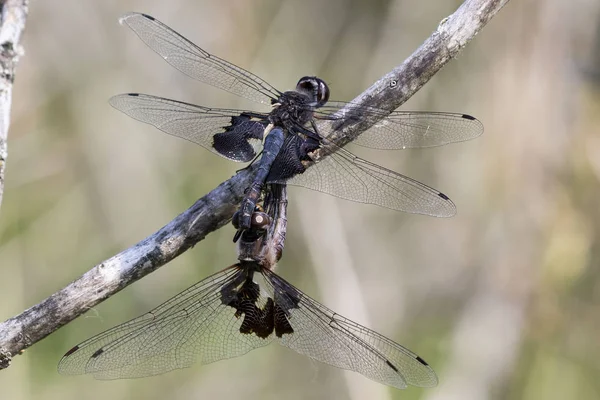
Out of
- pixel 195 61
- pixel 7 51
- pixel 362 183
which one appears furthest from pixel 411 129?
pixel 7 51

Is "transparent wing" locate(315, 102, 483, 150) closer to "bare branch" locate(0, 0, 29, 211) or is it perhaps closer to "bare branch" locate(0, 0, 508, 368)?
"bare branch" locate(0, 0, 508, 368)

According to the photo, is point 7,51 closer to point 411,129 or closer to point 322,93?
point 322,93

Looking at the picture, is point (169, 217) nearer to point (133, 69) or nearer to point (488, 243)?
point (133, 69)

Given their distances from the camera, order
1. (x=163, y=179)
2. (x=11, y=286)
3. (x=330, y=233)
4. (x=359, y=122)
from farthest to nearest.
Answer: (x=163, y=179) → (x=330, y=233) → (x=11, y=286) → (x=359, y=122)

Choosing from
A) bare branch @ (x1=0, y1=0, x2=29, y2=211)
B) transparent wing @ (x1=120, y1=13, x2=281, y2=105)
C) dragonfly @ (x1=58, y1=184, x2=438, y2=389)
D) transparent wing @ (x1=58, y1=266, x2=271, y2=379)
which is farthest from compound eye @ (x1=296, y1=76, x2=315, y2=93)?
bare branch @ (x1=0, y1=0, x2=29, y2=211)

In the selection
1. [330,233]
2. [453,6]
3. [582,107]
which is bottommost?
[330,233]

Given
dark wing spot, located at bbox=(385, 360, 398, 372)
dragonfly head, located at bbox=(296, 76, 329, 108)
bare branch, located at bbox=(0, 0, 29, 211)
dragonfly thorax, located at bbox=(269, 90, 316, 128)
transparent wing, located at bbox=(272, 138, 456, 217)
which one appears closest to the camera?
dark wing spot, located at bbox=(385, 360, 398, 372)

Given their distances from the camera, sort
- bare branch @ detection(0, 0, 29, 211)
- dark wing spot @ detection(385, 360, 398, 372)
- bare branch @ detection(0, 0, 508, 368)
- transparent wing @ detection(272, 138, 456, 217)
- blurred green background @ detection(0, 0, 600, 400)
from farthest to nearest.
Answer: blurred green background @ detection(0, 0, 600, 400)
transparent wing @ detection(272, 138, 456, 217)
bare branch @ detection(0, 0, 29, 211)
dark wing spot @ detection(385, 360, 398, 372)
bare branch @ detection(0, 0, 508, 368)

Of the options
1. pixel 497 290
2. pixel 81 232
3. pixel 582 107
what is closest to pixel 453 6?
pixel 582 107
